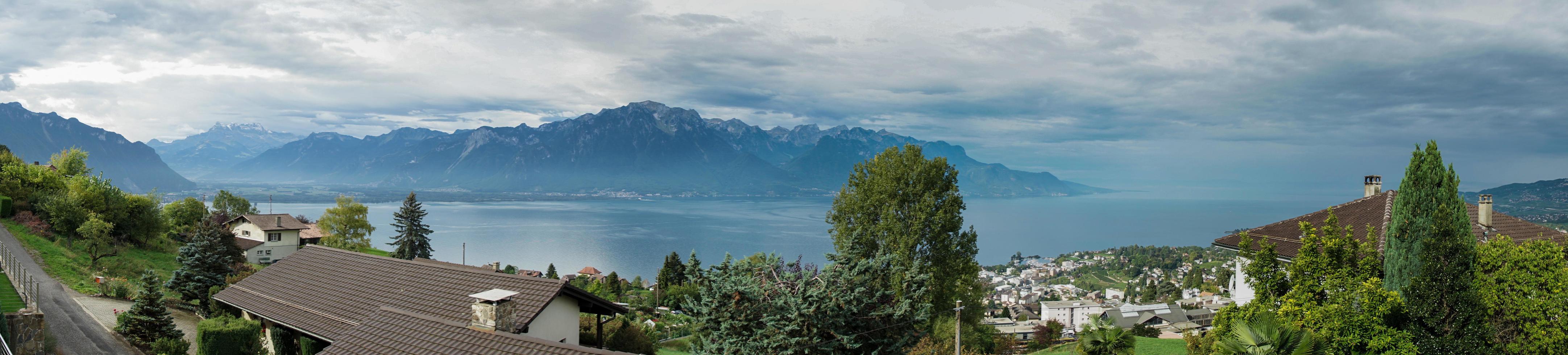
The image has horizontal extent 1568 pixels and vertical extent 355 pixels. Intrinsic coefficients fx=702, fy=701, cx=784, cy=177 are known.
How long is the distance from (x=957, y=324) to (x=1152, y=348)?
8.15 metres

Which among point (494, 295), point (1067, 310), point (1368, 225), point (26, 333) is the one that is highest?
point (1368, 225)

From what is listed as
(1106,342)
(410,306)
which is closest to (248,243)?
(410,306)

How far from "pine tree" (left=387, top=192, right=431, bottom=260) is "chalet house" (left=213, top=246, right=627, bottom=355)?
2894 centimetres

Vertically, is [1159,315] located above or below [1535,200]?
below

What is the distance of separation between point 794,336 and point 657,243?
10987cm

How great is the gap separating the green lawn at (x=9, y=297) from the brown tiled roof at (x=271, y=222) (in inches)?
1059

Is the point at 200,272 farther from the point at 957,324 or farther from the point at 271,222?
the point at 271,222

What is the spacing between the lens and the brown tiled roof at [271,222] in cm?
4459

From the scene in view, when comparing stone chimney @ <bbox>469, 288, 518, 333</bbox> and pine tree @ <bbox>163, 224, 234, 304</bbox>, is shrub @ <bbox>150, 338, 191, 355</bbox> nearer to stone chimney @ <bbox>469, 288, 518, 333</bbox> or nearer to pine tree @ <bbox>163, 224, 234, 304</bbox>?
pine tree @ <bbox>163, 224, 234, 304</bbox>

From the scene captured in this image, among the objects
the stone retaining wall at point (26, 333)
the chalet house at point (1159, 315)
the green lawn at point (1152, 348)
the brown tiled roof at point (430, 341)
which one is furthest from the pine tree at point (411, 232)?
the chalet house at point (1159, 315)

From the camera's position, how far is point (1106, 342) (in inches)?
602

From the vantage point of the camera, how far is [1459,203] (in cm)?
1098

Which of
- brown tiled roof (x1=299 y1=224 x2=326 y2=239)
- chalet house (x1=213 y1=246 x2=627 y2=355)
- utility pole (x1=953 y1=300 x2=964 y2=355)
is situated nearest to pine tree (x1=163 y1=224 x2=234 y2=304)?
chalet house (x1=213 y1=246 x2=627 y2=355)

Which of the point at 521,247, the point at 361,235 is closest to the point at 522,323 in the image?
the point at 361,235
